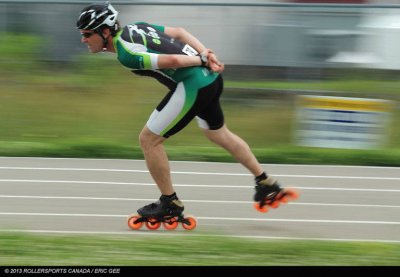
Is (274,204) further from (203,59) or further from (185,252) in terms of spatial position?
(185,252)

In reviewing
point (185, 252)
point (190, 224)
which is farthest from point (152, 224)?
point (185, 252)

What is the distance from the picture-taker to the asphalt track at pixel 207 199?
7688mm

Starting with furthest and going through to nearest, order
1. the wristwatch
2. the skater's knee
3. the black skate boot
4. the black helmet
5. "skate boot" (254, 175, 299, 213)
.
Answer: "skate boot" (254, 175, 299, 213) → the black skate boot → the skater's knee → the wristwatch → the black helmet

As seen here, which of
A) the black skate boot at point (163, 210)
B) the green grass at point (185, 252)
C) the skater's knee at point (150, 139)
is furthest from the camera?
the black skate boot at point (163, 210)

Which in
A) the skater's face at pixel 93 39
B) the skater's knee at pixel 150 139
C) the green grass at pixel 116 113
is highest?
the skater's face at pixel 93 39

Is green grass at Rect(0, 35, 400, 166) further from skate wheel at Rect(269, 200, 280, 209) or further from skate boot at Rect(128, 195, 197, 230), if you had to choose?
skate boot at Rect(128, 195, 197, 230)

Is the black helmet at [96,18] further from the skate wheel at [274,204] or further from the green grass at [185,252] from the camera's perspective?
the skate wheel at [274,204]

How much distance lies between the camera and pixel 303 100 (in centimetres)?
1136

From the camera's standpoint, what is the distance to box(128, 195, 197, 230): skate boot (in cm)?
762

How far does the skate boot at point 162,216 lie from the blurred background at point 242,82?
10.1ft

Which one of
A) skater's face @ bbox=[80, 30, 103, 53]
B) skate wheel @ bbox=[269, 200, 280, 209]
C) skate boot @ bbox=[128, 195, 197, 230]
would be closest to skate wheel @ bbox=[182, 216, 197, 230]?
skate boot @ bbox=[128, 195, 197, 230]

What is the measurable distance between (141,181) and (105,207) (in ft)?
3.95

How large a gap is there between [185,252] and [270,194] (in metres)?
1.54

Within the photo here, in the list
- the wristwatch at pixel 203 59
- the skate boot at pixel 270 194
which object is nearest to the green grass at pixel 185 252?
the skate boot at pixel 270 194
